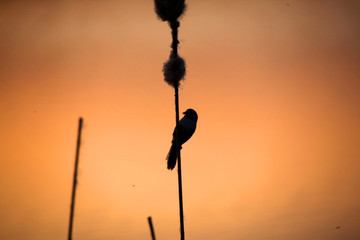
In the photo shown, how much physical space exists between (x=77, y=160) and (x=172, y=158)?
3.56m

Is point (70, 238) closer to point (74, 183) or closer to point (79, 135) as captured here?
point (74, 183)

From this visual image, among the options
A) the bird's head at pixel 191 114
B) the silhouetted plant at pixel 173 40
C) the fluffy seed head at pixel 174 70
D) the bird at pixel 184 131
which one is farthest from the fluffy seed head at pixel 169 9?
the bird's head at pixel 191 114

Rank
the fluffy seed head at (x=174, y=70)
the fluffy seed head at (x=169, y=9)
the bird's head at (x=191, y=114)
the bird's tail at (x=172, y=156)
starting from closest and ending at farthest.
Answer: the fluffy seed head at (x=169, y=9), the fluffy seed head at (x=174, y=70), the bird's tail at (x=172, y=156), the bird's head at (x=191, y=114)

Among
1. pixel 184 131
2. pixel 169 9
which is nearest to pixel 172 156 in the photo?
pixel 184 131

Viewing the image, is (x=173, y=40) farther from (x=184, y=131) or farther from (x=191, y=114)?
(x=191, y=114)

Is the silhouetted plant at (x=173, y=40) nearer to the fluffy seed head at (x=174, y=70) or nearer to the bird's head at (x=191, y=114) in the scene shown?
the fluffy seed head at (x=174, y=70)

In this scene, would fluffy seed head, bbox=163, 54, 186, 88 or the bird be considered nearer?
fluffy seed head, bbox=163, 54, 186, 88

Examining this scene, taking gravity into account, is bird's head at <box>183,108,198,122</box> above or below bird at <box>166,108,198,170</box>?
above

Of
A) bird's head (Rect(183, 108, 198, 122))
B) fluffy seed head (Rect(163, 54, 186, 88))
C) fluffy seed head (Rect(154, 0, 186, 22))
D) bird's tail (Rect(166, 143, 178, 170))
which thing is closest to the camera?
fluffy seed head (Rect(154, 0, 186, 22))

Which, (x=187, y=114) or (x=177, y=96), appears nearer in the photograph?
(x=177, y=96)

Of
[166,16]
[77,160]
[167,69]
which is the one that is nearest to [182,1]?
[166,16]

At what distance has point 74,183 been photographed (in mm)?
2234

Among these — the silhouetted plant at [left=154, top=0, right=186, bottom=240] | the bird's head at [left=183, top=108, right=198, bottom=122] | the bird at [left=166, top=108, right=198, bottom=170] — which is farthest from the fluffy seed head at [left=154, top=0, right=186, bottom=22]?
the bird's head at [left=183, top=108, right=198, bottom=122]

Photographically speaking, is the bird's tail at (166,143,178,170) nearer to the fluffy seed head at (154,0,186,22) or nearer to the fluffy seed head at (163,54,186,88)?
the fluffy seed head at (163,54,186,88)
